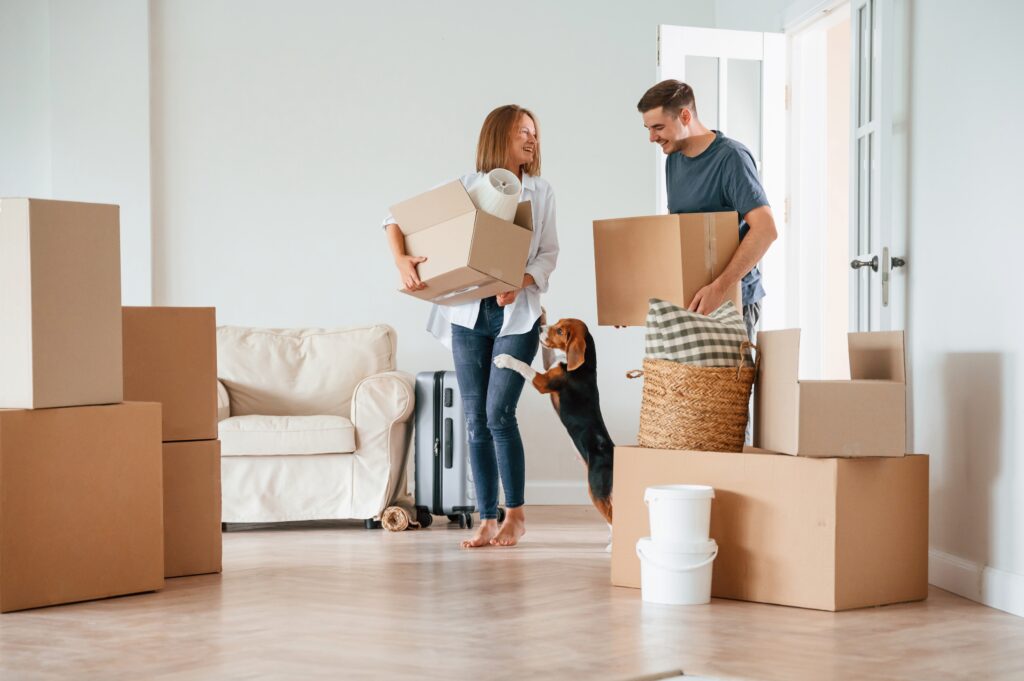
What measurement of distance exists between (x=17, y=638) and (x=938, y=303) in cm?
237

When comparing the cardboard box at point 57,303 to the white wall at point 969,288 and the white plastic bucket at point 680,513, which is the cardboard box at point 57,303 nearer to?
the white plastic bucket at point 680,513

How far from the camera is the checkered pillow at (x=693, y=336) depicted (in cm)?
262

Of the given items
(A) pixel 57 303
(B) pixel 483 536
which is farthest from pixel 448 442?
(A) pixel 57 303

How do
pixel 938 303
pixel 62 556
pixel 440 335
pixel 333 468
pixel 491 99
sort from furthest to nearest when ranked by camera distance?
1. pixel 491 99
2. pixel 333 468
3. pixel 440 335
4. pixel 938 303
5. pixel 62 556

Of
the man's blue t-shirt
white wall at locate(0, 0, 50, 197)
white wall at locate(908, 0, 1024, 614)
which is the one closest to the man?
the man's blue t-shirt

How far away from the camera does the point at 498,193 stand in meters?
2.97

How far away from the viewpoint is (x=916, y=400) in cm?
296

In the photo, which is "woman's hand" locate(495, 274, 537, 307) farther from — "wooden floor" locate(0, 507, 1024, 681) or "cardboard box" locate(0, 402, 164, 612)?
"cardboard box" locate(0, 402, 164, 612)

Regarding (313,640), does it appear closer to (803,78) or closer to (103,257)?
(103,257)

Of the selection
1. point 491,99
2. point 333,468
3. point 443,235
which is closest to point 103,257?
point 443,235

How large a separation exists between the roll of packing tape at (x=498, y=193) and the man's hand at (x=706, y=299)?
58 cm

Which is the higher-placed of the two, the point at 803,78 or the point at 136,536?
the point at 803,78

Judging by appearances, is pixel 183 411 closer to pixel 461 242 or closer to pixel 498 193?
pixel 461 242

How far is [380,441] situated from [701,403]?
1708mm
